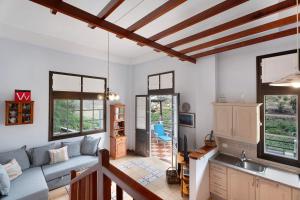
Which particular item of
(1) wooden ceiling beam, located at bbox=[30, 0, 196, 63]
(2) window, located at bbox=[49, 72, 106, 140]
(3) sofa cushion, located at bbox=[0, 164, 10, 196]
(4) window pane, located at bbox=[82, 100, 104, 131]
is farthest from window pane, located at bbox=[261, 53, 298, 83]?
(3) sofa cushion, located at bbox=[0, 164, 10, 196]

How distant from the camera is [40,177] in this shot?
318 cm

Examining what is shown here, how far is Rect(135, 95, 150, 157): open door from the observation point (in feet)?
18.0

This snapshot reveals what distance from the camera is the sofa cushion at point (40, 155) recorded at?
3641 mm

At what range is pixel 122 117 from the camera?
572 centimetres

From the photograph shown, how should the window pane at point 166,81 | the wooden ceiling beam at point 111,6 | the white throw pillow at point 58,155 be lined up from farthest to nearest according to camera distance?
1. the window pane at point 166,81
2. the white throw pillow at point 58,155
3. the wooden ceiling beam at point 111,6

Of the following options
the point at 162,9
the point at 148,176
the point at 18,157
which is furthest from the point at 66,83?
the point at 162,9

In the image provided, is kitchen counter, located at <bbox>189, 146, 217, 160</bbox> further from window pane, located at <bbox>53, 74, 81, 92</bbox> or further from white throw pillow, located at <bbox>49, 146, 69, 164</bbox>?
window pane, located at <bbox>53, 74, 81, 92</bbox>

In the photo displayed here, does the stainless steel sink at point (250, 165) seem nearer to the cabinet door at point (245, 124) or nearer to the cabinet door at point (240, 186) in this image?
the cabinet door at point (240, 186)

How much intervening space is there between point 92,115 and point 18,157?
2.16m

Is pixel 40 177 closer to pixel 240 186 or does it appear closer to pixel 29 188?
pixel 29 188

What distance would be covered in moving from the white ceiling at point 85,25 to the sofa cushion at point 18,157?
104 inches

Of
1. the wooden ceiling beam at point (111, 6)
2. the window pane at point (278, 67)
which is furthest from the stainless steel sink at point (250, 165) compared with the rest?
the wooden ceiling beam at point (111, 6)

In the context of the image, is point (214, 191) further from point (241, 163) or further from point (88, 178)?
point (88, 178)

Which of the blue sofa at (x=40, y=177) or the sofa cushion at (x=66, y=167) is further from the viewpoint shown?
the sofa cushion at (x=66, y=167)
